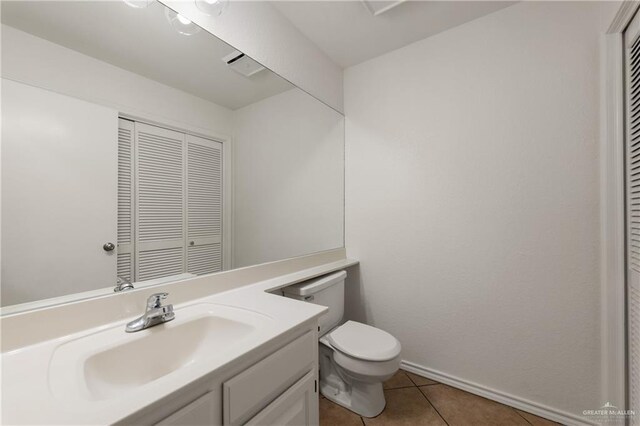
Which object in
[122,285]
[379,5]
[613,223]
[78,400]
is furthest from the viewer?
[379,5]

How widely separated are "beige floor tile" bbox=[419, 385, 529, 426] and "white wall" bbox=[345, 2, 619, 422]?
0.10 metres

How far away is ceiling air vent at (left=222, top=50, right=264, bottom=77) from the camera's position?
1.34m

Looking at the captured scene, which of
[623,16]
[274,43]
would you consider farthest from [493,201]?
[274,43]

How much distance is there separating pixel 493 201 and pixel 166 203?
176 centimetres

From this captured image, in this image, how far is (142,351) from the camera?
31.9 inches

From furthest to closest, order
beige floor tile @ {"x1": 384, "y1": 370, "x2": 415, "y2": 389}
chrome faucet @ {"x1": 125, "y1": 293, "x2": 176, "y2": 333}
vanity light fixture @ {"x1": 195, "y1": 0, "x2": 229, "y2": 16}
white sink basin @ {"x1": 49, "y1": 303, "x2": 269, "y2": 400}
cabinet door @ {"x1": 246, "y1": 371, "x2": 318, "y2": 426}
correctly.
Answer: beige floor tile @ {"x1": 384, "y1": 370, "x2": 415, "y2": 389}, vanity light fixture @ {"x1": 195, "y1": 0, "x2": 229, "y2": 16}, chrome faucet @ {"x1": 125, "y1": 293, "x2": 176, "y2": 333}, cabinet door @ {"x1": 246, "y1": 371, "x2": 318, "y2": 426}, white sink basin @ {"x1": 49, "y1": 303, "x2": 269, "y2": 400}

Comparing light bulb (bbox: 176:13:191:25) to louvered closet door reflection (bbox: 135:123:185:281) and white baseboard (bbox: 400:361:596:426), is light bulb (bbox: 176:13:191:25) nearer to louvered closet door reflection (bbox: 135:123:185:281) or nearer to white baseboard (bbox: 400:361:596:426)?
louvered closet door reflection (bbox: 135:123:185:281)

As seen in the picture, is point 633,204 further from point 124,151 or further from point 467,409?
point 124,151

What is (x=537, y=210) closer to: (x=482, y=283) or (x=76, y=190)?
(x=482, y=283)

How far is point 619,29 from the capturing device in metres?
1.20

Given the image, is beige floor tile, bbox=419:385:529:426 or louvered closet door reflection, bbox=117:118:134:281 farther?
beige floor tile, bbox=419:385:529:426

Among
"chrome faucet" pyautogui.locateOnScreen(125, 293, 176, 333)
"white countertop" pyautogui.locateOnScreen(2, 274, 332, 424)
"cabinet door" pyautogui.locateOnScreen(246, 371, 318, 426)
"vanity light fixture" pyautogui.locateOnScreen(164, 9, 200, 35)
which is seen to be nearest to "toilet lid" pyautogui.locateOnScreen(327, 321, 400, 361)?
"cabinet door" pyautogui.locateOnScreen(246, 371, 318, 426)

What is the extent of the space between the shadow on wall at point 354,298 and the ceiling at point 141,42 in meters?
1.46

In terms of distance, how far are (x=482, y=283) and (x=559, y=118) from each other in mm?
1002
